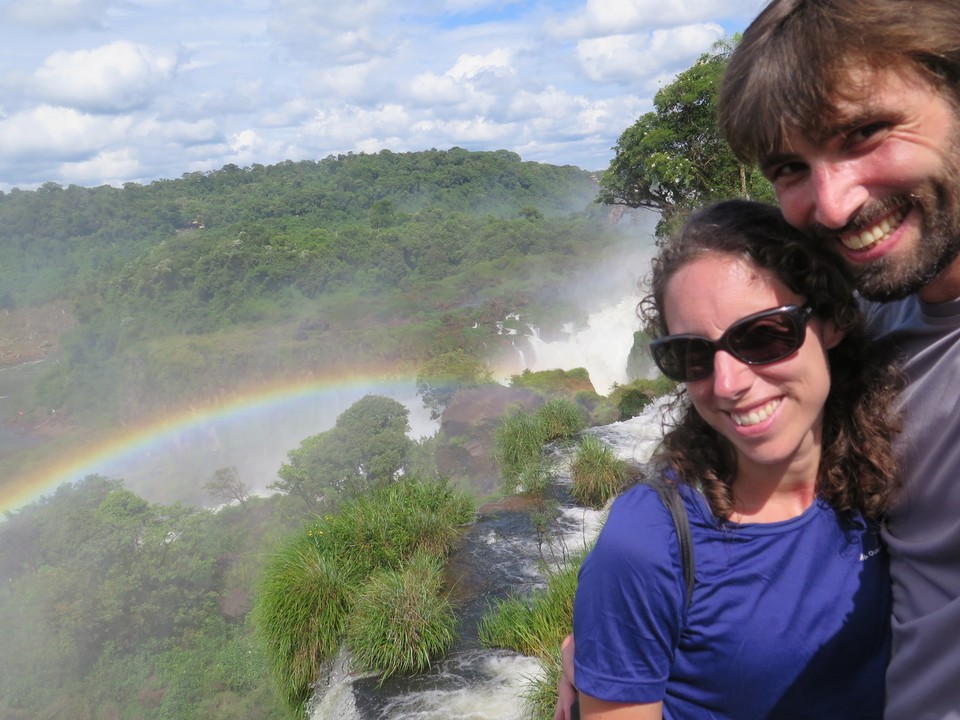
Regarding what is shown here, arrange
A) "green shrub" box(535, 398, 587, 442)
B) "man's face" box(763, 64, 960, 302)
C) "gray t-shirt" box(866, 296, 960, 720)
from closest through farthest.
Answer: "gray t-shirt" box(866, 296, 960, 720), "man's face" box(763, 64, 960, 302), "green shrub" box(535, 398, 587, 442)

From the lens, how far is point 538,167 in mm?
94250

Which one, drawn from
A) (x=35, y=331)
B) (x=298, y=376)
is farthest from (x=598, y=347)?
(x=35, y=331)

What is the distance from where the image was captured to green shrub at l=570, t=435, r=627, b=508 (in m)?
6.42

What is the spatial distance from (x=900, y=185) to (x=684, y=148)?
11763 millimetres

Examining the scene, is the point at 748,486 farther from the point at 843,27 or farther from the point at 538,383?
the point at 538,383

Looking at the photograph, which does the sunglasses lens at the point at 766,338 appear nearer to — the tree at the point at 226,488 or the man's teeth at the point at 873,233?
the man's teeth at the point at 873,233

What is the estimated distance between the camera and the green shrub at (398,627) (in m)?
4.09

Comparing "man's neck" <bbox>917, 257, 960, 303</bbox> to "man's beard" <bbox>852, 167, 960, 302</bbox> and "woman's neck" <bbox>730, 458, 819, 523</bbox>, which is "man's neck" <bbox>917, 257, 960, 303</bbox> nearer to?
"man's beard" <bbox>852, 167, 960, 302</bbox>

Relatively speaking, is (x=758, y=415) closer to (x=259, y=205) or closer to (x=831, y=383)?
(x=831, y=383)

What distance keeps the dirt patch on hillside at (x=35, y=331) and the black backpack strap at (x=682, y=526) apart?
76.5 meters

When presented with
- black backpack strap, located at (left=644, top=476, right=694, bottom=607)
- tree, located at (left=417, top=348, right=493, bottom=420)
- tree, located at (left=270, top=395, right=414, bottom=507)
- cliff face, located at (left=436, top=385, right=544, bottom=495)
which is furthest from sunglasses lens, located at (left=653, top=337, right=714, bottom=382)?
tree, located at (left=417, top=348, right=493, bottom=420)

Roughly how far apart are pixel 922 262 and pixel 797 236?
180 millimetres

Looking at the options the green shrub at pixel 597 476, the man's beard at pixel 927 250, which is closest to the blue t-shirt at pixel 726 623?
the man's beard at pixel 927 250

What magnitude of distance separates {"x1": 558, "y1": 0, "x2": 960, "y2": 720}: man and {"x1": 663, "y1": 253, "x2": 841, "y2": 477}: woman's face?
5.2 inches
